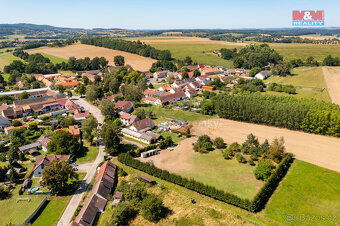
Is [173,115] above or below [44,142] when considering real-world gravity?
above

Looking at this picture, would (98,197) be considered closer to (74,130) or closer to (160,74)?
(74,130)

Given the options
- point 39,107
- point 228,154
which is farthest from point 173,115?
point 39,107

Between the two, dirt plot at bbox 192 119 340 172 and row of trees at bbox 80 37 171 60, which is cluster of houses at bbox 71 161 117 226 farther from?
row of trees at bbox 80 37 171 60

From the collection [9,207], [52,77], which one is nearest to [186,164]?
[9,207]

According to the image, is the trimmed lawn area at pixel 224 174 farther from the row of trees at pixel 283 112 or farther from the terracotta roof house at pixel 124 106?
the terracotta roof house at pixel 124 106

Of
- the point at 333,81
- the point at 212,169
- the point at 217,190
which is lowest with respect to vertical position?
the point at 212,169

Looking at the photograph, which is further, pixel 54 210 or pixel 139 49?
pixel 139 49
